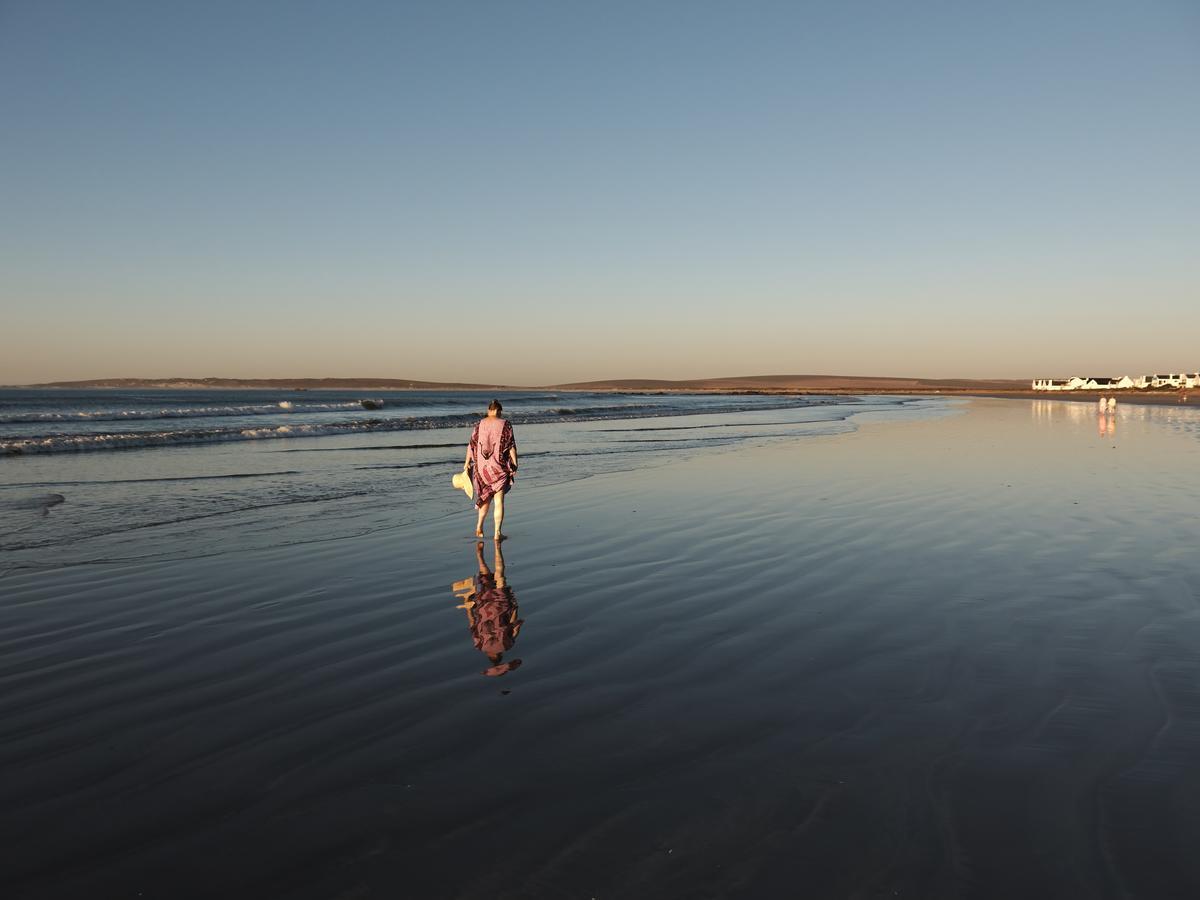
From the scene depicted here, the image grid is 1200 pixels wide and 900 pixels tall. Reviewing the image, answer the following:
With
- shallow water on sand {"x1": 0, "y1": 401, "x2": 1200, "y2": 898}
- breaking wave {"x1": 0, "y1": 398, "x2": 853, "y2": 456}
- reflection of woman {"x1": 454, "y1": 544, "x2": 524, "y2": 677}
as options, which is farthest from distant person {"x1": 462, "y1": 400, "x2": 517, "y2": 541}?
breaking wave {"x1": 0, "y1": 398, "x2": 853, "y2": 456}

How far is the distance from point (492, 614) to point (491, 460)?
4.70m

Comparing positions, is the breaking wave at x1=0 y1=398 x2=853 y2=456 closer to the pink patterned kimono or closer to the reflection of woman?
the pink patterned kimono

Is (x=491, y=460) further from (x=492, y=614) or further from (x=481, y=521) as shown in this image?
(x=492, y=614)

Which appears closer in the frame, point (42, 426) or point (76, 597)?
point (76, 597)

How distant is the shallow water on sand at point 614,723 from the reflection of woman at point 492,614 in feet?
0.15

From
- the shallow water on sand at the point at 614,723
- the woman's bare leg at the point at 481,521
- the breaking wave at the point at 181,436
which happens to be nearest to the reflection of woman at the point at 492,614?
the shallow water on sand at the point at 614,723

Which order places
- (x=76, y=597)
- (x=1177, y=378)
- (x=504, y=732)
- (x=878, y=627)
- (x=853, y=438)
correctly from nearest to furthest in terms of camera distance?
(x=504, y=732)
(x=878, y=627)
(x=76, y=597)
(x=853, y=438)
(x=1177, y=378)

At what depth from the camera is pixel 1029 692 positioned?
4680 mm

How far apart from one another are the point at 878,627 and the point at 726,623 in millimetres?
1187

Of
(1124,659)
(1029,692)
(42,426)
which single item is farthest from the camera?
(42,426)

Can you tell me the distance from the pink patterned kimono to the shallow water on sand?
200cm

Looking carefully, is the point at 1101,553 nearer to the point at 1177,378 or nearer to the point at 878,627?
the point at 878,627

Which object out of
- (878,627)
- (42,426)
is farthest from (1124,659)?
(42,426)

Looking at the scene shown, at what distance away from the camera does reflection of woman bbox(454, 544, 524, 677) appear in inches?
220
